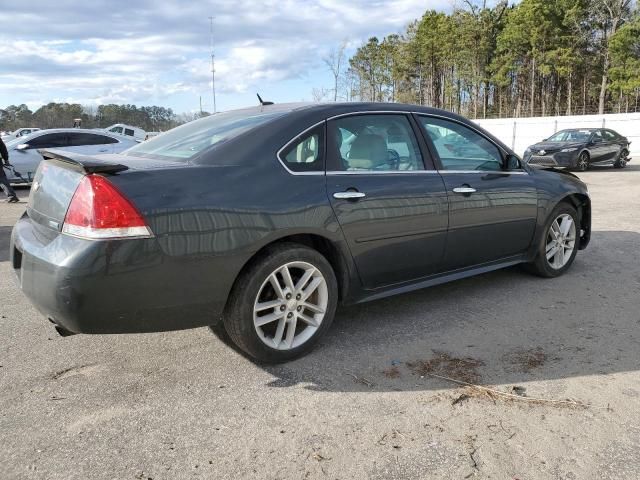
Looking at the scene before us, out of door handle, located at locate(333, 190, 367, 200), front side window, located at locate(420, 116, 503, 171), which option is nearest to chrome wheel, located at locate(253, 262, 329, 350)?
door handle, located at locate(333, 190, 367, 200)

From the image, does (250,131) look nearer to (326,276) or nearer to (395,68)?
(326,276)

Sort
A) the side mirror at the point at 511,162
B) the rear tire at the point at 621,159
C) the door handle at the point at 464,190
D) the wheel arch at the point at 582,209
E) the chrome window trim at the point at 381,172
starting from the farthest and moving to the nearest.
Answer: the rear tire at the point at 621,159
the wheel arch at the point at 582,209
the side mirror at the point at 511,162
the door handle at the point at 464,190
the chrome window trim at the point at 381,172

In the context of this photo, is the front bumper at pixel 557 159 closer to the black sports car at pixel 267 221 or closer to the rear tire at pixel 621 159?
the rear tire at pixel 621 159

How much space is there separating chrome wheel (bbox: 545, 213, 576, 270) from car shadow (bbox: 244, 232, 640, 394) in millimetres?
181

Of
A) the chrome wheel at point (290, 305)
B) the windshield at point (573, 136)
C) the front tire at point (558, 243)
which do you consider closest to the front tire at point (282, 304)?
the chrome wheel at point (290, 305)

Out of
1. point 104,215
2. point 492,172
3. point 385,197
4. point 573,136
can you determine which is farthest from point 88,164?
point 573,136

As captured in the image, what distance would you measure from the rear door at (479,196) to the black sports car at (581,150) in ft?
45.8

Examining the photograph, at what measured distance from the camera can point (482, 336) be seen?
3.75 meters

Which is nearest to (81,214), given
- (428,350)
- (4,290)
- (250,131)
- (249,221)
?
(249,221)

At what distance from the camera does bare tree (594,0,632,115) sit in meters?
46.0

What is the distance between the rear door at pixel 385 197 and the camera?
11.4 ft

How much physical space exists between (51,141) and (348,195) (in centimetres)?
1218

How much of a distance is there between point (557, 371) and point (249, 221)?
1.99 metres

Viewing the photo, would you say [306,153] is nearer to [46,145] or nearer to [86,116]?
[46,145]
